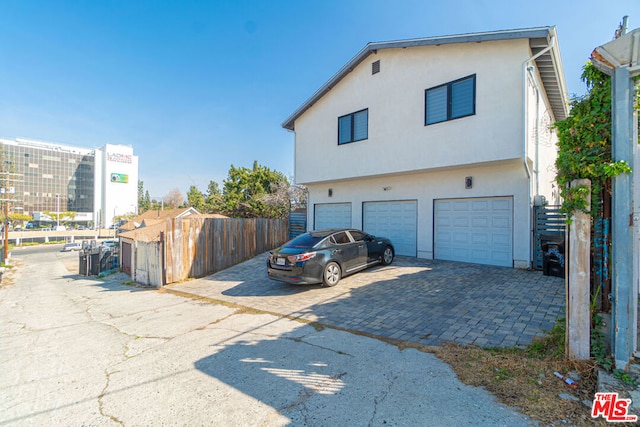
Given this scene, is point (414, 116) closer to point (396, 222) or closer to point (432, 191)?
point (432, 191)

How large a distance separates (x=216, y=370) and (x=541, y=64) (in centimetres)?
1263

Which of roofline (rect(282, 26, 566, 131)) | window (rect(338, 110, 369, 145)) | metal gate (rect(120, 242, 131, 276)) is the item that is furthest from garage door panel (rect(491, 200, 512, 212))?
metal gate (rect(120, 242, 131, 276))

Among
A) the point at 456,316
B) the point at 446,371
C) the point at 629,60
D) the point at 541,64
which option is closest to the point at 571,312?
the point at 446,371

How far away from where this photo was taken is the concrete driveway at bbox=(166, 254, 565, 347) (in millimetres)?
4863

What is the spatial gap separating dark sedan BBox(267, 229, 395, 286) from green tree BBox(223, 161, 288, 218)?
1290 centimetres

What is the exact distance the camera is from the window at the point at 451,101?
964 centimetres

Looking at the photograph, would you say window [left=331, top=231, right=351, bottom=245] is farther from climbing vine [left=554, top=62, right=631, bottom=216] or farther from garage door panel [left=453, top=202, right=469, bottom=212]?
climbing vine [left=554, top=62, right=631, bottom=216]

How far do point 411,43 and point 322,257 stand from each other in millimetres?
8468

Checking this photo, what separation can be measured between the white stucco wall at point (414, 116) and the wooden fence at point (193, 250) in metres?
4.55

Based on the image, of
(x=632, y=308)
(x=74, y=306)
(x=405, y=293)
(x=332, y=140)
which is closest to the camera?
(x=632, y=308)

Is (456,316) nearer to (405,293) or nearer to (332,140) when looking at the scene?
(405,293)

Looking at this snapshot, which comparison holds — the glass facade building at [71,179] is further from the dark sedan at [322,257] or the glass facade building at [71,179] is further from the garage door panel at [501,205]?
the garage door panel at [501,205]

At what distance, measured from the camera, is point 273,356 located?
4141mm

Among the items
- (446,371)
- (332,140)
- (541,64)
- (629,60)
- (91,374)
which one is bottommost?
(91,374)
